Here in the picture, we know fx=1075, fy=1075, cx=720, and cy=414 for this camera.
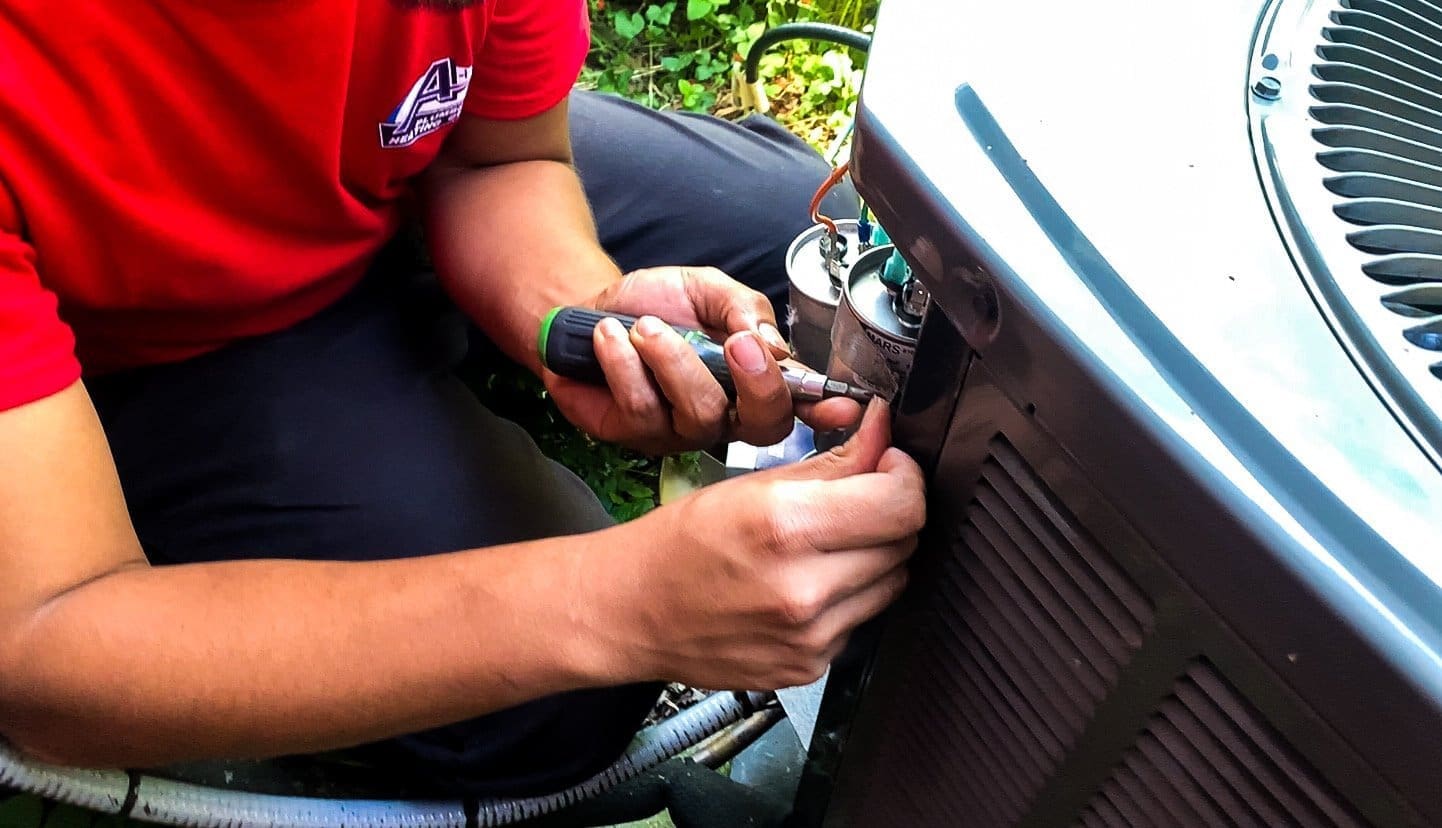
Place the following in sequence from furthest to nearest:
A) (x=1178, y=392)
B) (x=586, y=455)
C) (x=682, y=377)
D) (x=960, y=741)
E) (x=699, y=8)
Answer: (x=699, y=8)
(x=586, y=455)
(x=682, y=377)
(x=960, y=741)
(x=1178, y=392)

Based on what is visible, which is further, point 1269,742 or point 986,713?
point 986,713

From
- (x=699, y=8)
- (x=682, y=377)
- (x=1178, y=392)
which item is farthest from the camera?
(x=699, y=8)

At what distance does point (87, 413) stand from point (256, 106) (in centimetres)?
20

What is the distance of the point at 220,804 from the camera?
0.72 m

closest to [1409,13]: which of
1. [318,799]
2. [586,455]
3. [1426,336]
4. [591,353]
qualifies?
[1426,336]

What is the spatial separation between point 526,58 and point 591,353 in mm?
283

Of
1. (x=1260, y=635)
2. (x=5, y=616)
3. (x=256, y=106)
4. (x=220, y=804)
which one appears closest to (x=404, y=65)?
(x=256, y=106)

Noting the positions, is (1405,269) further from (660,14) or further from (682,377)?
(660,14)

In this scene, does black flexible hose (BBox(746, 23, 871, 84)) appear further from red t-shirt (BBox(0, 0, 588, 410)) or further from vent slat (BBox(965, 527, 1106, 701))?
vent slat (BBox(965, 527, 1106, 701))

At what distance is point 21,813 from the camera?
0.89 metres

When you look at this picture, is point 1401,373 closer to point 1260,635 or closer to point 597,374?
point 1260,635

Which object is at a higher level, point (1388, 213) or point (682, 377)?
point (1388, 213)

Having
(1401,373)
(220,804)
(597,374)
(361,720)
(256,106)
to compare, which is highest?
(1401,373)

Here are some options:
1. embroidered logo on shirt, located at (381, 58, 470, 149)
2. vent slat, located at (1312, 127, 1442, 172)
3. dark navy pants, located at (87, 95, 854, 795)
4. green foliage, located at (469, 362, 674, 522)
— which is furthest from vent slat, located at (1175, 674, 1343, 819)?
green foliage, located at (469, 362, 674, 522)
